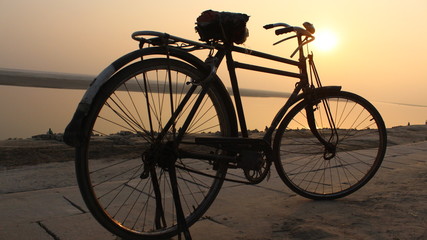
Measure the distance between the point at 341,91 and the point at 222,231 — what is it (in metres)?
1.47

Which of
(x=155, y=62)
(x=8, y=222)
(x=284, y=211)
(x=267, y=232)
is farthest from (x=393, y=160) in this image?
(x=8, y=222)

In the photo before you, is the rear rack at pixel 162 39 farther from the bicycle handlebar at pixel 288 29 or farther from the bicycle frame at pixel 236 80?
the bicycle handlebar at pixel 288 29

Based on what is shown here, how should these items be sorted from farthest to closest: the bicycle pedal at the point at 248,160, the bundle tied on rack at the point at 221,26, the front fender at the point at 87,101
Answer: the bicycle pedal at the point at 248,160 < the bundle tied on rack at the point at 221,26 < the front fender at the point at 87,101

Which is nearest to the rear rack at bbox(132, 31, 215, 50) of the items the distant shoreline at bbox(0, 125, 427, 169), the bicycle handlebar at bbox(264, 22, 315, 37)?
the bicycle handlebar at bbox(264, 22, 315, 37)

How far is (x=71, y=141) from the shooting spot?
190 centimetres

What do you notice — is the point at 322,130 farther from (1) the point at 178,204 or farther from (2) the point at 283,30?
(1) the point at 178,204

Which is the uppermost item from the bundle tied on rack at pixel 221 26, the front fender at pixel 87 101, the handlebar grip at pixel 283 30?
the handlebar grip at pixel 283 30

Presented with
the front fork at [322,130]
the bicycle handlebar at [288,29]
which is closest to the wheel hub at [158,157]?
the bicycle handlebar at [288,29]

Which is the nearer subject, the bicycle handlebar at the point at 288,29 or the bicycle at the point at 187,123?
the bicycle at the point at 187,123

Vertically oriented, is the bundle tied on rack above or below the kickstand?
above

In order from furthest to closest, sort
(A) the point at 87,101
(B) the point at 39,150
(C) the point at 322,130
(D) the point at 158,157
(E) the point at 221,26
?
(B) the point at 39,150
(C) the point at 322,130
(E) the point at 221,26
(D) the point at 158,157
(A) the point at 87,101

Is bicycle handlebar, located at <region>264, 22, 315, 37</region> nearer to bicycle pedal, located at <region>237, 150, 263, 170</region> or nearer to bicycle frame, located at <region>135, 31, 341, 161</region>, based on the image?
bicycle frame, located at <region>135, 31, 341, 161</region>

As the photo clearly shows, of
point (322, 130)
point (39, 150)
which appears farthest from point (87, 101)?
point (39, 150)

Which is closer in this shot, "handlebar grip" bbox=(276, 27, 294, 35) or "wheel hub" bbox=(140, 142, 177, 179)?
"wheel hub" bbox=(140, 142, 177, 179)
